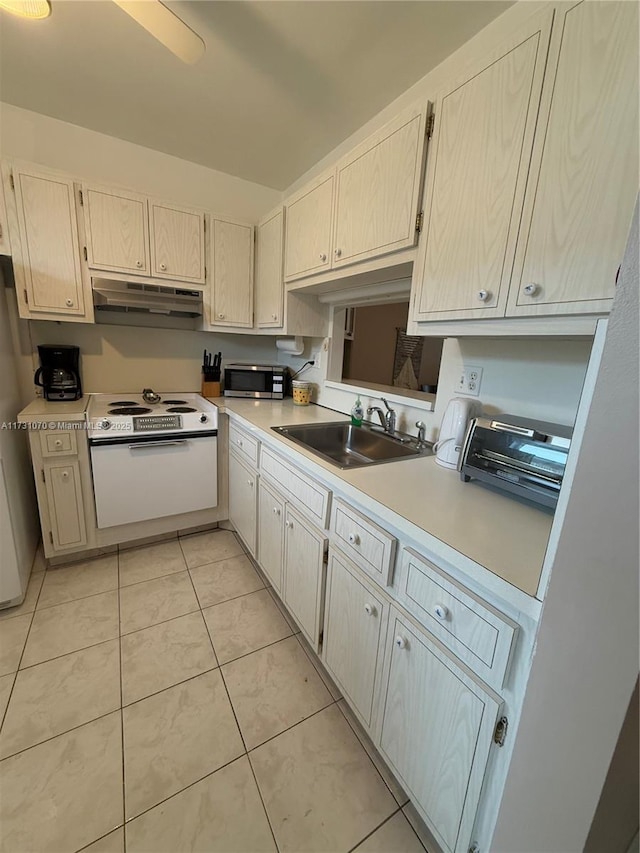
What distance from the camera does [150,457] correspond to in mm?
2117

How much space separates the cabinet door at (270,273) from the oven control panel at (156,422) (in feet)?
3.01

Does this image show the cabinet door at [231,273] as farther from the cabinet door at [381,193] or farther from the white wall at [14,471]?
the white wall at [14,471]

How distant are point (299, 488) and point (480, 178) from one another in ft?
4.08

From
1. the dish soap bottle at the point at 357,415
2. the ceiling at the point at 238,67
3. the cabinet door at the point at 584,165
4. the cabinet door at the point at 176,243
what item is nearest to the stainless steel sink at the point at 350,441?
the dish soap bottle at the point at 357,415

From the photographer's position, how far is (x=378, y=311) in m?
3.33

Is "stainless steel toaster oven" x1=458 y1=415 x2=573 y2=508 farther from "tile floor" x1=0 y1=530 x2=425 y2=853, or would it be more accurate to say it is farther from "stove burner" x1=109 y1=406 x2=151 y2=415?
"stove burner" x1=109 y1=406 x2=151 y2=415

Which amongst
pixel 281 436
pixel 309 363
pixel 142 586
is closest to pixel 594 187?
pixel 281 436

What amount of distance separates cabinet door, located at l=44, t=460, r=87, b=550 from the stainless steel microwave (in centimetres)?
112

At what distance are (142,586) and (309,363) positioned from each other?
5.99ft

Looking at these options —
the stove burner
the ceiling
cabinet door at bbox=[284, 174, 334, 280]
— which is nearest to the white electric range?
the stove burner

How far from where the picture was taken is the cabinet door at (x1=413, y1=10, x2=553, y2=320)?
0.92 metres

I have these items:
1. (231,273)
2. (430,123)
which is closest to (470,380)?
(430,123)

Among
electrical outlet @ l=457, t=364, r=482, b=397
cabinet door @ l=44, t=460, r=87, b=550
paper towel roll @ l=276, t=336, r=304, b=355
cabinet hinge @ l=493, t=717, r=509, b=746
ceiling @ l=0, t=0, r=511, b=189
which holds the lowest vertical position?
cabinet door @ l=44, t=460, r=87, b=550

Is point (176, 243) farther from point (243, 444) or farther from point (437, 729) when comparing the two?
point (437, 729)
